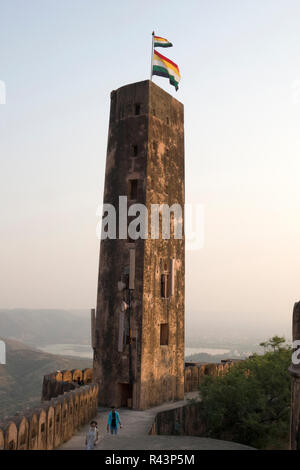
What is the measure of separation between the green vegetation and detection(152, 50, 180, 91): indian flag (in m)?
17.7

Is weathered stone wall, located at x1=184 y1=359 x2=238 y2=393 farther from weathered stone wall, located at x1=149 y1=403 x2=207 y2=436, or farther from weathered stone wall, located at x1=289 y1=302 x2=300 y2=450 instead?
weathered stone wall, located at x1=289 y1=302 x2=300 y2=450

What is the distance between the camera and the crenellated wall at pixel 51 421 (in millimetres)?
14493

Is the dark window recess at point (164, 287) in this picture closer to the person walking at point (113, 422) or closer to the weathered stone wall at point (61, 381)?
the weathered stone wall at point (61, 381)

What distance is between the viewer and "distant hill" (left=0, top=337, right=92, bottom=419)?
81.9m

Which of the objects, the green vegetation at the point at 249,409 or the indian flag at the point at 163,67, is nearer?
the green vegetation at the point at 249,409

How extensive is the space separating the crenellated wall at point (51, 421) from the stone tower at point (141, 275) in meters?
2.83

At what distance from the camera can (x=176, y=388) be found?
93.8 ft

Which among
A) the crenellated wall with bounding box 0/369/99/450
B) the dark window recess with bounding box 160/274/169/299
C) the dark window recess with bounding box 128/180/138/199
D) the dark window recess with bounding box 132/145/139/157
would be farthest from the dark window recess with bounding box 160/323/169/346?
the dark window recess with bounding box 132/145/139/157

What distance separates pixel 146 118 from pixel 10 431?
1851 centimetres

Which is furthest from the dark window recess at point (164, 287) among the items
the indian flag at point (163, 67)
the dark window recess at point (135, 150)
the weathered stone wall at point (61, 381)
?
the indian flag at point (163, 67)

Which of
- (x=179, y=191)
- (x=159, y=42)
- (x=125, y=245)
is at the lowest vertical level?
(x=125, y=245)

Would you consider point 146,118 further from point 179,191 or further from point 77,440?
point 77,440

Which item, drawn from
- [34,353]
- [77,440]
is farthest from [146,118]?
[34,353]

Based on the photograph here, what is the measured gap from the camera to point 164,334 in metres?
28.3
